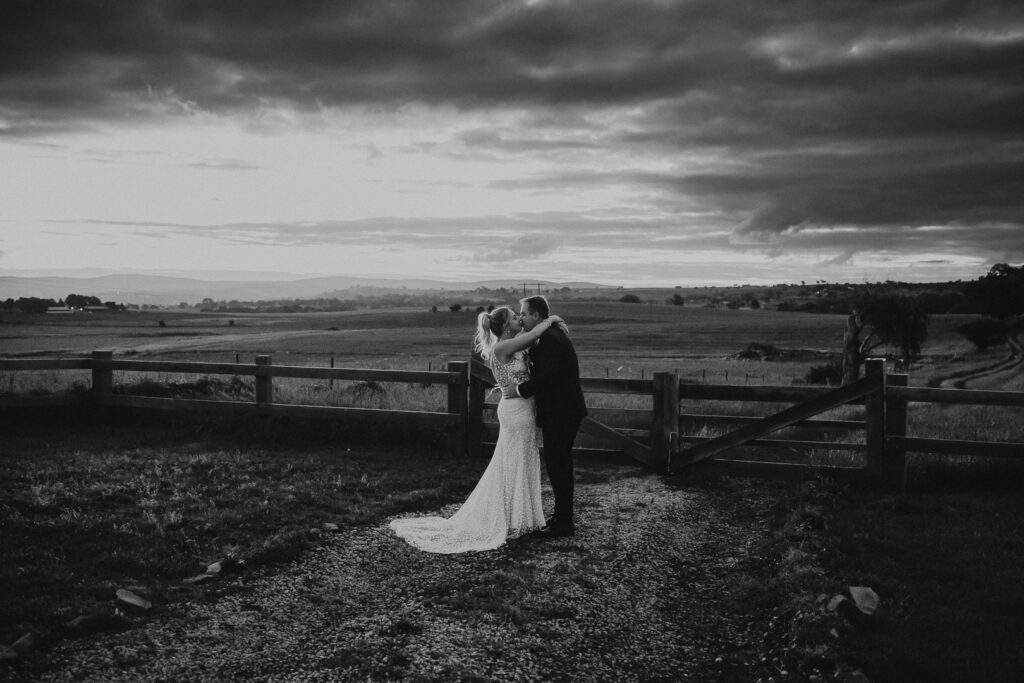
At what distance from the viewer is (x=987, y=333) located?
2218 inches

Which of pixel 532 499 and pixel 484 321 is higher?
pixel 484 321

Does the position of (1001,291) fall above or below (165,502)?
above

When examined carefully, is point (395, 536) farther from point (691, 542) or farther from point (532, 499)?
point (691, 542)

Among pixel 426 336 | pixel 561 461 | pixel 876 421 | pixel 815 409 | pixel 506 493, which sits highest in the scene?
pixel 815 409

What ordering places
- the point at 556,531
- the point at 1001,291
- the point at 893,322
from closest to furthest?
the point at 556,531, the point at 893,322, the point at 1001,291

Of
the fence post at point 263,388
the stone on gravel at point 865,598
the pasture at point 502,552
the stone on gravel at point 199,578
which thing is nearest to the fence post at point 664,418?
the pasture at point 502,552

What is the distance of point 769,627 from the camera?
5.08 meters

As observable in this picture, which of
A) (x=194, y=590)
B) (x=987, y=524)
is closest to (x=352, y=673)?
(x=194, y=590)

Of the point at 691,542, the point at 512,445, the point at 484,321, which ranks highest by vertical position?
the point at 484,321

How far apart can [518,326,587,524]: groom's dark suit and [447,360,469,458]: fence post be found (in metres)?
3.30

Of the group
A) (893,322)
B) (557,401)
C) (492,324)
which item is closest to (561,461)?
(557,401)

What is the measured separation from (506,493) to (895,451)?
187 inches

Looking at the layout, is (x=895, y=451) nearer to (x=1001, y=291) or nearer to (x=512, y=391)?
(x=512, y=391)

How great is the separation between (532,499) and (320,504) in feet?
7.80
